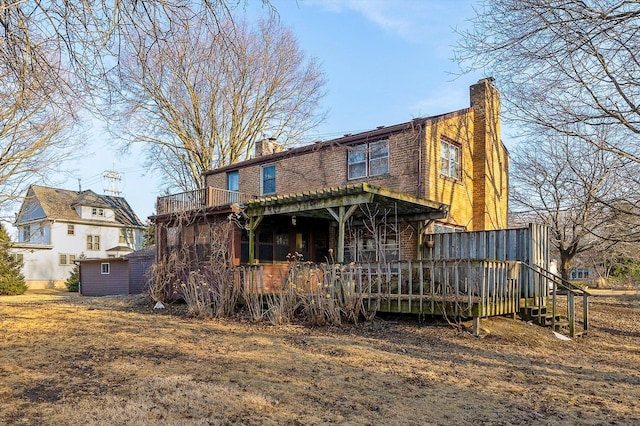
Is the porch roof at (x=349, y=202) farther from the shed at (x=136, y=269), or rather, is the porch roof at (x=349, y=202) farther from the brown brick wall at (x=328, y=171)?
the shed at (x=136, y=269)

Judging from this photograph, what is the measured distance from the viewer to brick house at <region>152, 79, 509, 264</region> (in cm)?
1370

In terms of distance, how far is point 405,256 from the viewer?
1417 centimetres

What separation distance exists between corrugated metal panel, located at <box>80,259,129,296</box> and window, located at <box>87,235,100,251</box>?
9489mm

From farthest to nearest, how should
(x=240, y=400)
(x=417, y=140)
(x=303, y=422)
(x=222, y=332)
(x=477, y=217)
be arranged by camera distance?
(x=477, y=217)
(x=417, y=140)
(x=222, y=332)
(x=240, y=400)
(x=303, y=422)

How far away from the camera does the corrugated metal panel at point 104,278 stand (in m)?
26.8

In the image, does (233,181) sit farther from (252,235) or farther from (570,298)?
(570,298)

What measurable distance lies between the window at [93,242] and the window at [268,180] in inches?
984

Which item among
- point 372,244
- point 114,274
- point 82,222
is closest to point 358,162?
point 372,244

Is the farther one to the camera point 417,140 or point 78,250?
point 78,250

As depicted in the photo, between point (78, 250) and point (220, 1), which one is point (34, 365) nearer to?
point (220, 1)

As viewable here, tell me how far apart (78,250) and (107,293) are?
1155 cm

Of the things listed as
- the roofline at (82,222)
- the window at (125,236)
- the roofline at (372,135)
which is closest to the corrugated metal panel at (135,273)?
the roofline at (372,135)

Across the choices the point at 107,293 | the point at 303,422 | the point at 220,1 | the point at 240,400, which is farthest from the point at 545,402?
the point at 107,293

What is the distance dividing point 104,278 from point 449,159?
70.4 feet
